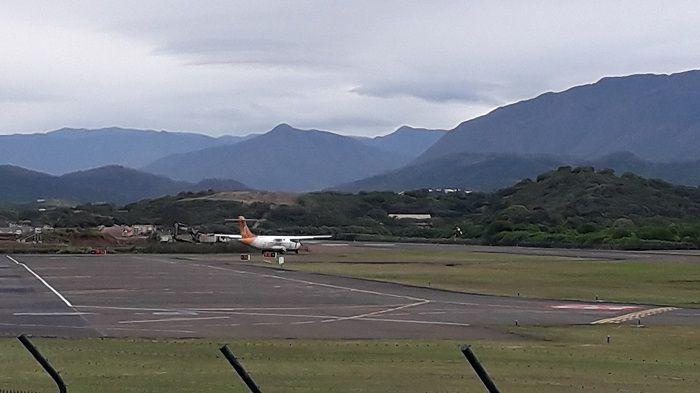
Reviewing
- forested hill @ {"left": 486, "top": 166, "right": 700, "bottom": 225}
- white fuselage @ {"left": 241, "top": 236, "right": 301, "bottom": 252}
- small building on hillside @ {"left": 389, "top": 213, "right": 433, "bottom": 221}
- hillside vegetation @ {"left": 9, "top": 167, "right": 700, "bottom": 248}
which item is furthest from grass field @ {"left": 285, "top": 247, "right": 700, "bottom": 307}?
small building on hillside @ {"left": 389, "top": 213, "right": 433, "bottom": 221}

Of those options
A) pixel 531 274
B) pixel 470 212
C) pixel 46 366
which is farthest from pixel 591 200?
pixel 46 366

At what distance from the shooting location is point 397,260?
79.4m

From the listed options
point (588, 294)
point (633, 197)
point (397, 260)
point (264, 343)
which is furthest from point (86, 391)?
point (633, 197)

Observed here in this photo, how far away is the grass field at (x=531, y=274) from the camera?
47.4m

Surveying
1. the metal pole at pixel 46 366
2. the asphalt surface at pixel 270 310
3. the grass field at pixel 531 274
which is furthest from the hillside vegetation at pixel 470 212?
the metal pole at pixel 46 366

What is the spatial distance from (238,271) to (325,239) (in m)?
58.5

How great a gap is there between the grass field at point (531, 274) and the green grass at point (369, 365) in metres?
16.4

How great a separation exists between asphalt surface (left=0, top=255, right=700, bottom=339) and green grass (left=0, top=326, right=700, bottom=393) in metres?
2.75

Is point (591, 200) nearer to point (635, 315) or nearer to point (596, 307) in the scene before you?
point (596, 307)

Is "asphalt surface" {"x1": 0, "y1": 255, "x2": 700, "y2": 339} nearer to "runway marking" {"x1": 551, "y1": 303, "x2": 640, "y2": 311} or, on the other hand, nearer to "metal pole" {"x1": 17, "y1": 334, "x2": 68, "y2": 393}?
"runway marking" {"x1": 551, "y1": 303, "x2": 640, "y2": 311}

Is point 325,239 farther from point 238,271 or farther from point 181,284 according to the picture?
point 181,284

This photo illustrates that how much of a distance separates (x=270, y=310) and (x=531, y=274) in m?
26.2

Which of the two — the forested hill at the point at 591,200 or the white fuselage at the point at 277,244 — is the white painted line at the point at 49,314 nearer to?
the white fuselage at the point at 277,244

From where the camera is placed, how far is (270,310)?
38.0 metres
